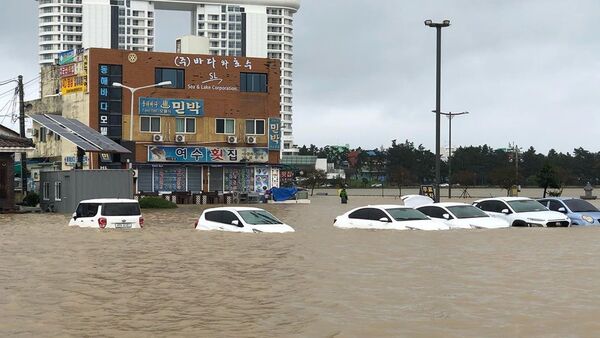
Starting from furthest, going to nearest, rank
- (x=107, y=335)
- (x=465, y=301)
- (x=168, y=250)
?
1. (x=168, y=250)
2. (x=465, y=301)
3. (x=107, y=335)

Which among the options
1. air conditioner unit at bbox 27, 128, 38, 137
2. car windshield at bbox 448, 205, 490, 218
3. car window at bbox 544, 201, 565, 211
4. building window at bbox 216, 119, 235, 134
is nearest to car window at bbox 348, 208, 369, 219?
car windshield at bbox 448, 205, 490, 218

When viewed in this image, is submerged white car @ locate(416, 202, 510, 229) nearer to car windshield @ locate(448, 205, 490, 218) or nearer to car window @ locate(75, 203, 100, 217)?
car windshield @ locate(448, 205, 490, 218)

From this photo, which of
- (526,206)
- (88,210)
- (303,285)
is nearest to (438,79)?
(526,206)

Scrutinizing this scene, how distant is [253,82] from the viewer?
7369 centimetres

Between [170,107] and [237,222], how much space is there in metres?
43.1

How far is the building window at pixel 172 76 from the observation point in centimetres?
7144

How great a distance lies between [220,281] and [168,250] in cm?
761

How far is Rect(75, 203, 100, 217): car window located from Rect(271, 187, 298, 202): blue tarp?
4048cm

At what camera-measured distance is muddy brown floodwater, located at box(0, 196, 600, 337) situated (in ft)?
40.7

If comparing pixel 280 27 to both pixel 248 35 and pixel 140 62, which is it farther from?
pixel 140 62

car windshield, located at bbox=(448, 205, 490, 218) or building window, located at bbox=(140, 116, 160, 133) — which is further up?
building window, located at bbox=(140, 116, 160, 133)

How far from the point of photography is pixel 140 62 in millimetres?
71125

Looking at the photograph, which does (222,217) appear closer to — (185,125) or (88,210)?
(88,210)

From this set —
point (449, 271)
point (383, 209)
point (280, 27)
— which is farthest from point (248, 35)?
point (449, 271)
